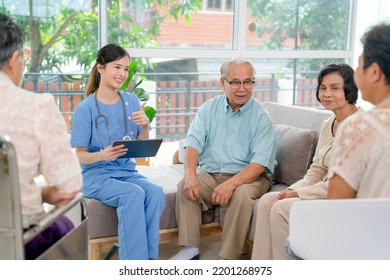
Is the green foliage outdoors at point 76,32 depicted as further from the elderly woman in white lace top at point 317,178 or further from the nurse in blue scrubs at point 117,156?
the elderly woman in white lace top at point 317,178

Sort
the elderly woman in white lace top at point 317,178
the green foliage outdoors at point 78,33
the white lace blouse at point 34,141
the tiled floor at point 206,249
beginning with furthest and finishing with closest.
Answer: the green foliage outdoors at point 78,33 → the tiled floor at point 206,249 → the elderly woman in white lace top at point 317,178 → the white lace blouse at point 34,141

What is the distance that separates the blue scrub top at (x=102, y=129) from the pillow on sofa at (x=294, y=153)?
0.84 m

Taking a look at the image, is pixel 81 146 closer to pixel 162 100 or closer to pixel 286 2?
pixel 162 100

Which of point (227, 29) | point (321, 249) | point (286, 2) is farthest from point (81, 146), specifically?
point (286, 2)

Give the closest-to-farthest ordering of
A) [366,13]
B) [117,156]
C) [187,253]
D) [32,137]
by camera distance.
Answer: [32,137] → [117,156] → [187,253] → [366,13]

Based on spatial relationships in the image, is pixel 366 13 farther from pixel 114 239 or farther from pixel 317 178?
pixel 114 239

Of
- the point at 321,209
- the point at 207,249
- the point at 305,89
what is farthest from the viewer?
the point at 305,89

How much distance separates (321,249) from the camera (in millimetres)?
1671

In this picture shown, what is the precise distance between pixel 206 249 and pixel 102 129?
0.98 meters

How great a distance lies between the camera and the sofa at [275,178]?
9.05ft

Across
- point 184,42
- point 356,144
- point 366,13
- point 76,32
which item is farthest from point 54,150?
point 366,13

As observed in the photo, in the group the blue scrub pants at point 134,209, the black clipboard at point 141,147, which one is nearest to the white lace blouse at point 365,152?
the black clipboard at point 141,147

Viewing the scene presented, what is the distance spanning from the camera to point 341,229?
1633mm
